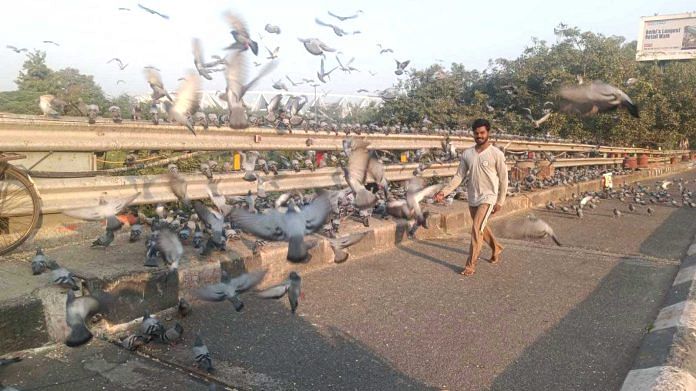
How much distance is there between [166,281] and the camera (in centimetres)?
393

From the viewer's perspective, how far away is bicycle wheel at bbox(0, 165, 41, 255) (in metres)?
3.82

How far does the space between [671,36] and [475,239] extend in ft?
219

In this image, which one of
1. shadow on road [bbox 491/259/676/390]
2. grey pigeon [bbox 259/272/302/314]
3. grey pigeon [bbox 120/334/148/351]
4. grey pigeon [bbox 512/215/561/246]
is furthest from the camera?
grey pigeon [bbox 512/215/561/246]

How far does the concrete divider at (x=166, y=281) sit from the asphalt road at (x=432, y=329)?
205 millimetres

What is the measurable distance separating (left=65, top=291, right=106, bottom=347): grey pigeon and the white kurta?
3.99 m

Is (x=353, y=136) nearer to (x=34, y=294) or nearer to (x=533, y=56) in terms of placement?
(x=34, y=294)

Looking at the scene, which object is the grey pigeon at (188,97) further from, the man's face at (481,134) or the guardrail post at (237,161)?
the man's face at (481,134)

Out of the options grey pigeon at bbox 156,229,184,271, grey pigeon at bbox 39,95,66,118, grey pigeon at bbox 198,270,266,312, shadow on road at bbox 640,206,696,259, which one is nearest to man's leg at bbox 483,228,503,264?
shadow on road at bbox 640,206,696,259

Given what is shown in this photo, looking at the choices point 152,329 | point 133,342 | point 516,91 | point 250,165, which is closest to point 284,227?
point 152,329

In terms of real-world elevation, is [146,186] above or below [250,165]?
below

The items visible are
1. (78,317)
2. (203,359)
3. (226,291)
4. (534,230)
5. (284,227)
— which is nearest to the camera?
(203,359)

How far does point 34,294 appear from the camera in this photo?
3.19m

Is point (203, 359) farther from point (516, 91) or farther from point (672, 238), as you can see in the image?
point (516, 91)

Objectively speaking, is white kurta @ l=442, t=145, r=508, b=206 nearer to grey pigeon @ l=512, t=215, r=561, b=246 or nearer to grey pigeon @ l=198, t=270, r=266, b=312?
grey pigeon @ l=512, t=215, r=561, b=246
